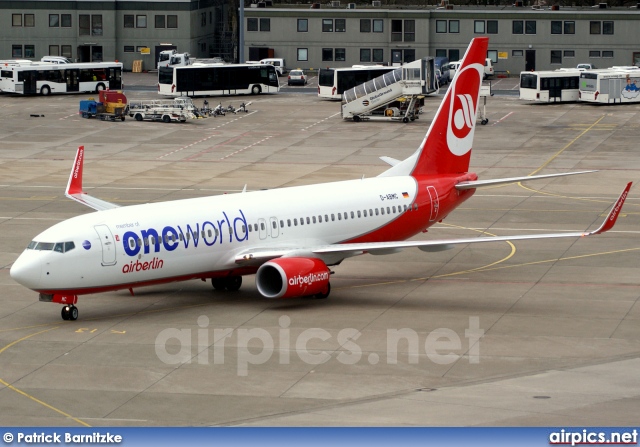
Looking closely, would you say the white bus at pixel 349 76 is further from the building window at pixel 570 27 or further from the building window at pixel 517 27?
the building window at pixel 570 27

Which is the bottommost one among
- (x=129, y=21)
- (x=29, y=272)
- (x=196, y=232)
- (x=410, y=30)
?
(x=29, y=272)

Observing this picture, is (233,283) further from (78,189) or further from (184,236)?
(78,189)

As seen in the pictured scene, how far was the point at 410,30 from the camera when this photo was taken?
164 metres

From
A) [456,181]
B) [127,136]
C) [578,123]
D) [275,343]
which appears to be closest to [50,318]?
[275,343]

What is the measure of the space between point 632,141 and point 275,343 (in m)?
65.5

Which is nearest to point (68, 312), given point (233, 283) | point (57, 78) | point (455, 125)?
point (233, 283)

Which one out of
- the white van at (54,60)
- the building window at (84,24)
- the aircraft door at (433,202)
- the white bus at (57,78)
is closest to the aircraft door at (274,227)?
the aircraft door at (433,202)

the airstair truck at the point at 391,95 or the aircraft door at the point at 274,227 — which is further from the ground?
the airstair truck at the point at 391,95

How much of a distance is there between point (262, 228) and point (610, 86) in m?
82.9

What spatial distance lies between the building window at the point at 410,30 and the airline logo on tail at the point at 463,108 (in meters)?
104

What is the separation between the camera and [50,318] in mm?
49031

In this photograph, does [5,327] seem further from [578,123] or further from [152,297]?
[578,123]

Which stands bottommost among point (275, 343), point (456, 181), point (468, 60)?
point (275, 343)

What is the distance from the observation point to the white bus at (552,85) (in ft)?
424
